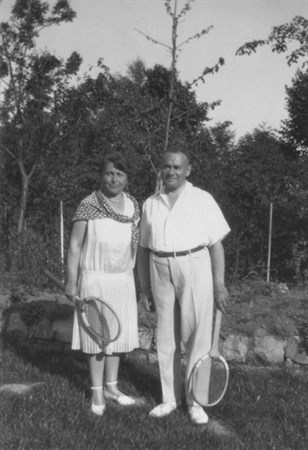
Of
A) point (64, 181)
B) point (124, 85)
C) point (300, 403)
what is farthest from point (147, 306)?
point (64, 181)

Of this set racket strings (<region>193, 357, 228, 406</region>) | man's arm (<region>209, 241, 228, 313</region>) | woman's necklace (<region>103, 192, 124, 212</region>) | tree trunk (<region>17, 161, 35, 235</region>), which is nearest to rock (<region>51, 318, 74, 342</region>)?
woman's necklace (<region>103, 192, 124, 212</region>)

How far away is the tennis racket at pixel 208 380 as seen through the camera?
4.89 m

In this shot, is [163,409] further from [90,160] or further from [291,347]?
[90,160]

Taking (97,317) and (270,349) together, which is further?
(270,349)

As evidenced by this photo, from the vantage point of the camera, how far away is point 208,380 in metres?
4.96

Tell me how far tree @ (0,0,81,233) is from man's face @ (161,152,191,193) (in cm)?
1056

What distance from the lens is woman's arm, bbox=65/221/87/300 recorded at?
5.08 m

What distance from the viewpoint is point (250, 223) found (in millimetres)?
17375

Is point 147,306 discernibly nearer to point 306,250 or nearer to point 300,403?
point 300,403

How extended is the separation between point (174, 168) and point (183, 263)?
703 millimetres

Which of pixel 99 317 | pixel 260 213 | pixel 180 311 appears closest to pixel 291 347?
pixel 180 311

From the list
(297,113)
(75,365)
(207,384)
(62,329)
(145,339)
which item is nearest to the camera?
(207,384)

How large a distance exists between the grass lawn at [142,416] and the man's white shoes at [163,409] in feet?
0.17

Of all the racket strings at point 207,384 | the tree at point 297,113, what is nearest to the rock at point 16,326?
the racket strings at point 207,384
